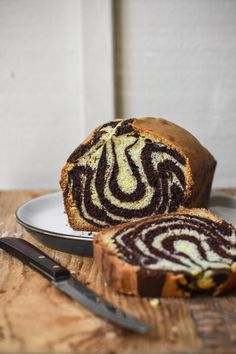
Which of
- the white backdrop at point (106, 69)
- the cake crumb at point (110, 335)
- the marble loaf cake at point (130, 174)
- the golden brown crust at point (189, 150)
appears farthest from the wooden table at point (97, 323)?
the white backdrop at point (106, 69)

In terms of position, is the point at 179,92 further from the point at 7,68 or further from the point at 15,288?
the point at 15,288

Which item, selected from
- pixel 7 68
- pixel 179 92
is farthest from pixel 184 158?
pixel 7 68

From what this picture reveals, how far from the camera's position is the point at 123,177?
2445 millimetres

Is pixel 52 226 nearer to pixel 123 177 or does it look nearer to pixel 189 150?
pixel 123 177

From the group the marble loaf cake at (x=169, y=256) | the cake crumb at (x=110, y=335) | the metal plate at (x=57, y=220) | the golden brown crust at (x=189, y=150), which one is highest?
the golden brown crust at (x=189, y=150)

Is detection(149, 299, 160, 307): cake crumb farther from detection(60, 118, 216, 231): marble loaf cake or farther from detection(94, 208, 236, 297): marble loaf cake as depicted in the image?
detection(60, 118, 216, 231): marble loaf cake

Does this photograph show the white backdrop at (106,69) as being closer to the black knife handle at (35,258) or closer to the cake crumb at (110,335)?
the black knife handle at (35,258)

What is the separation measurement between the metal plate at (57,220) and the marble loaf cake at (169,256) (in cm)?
17

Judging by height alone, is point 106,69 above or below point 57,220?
above

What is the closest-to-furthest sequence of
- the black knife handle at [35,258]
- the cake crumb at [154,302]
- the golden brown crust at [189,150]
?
the cake crumb at [154,302]
the black knife handle at [35,258]
the golden brown crust at [189,150]

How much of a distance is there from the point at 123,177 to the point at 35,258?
1.70 feet

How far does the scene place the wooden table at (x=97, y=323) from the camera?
1.57m

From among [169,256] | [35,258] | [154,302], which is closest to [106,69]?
[35,258]

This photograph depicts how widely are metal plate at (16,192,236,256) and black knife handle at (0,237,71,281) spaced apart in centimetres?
7
